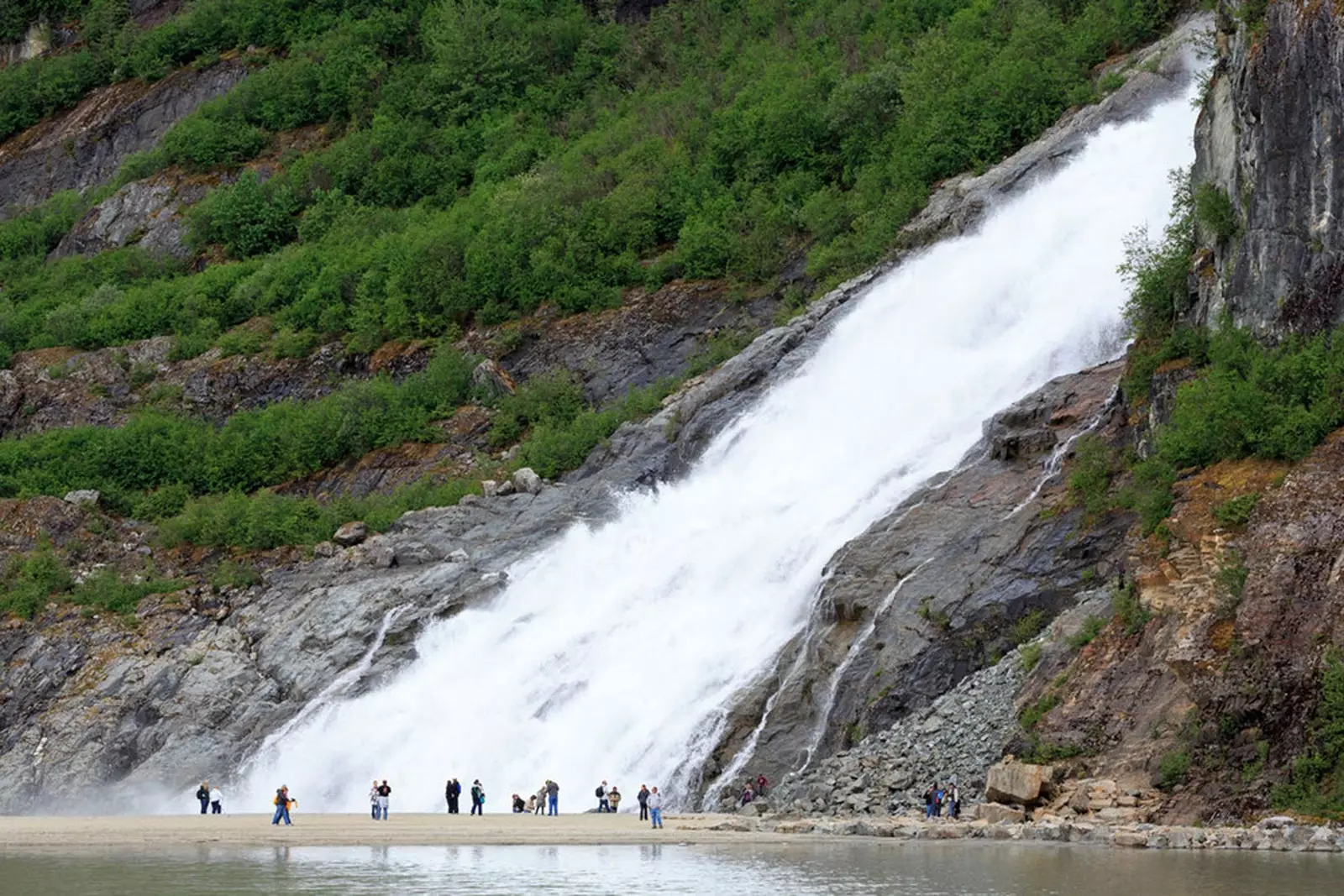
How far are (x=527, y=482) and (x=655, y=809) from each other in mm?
24487

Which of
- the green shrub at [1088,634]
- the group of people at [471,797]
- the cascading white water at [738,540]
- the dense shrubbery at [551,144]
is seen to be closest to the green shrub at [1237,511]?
the green shrub at [1088,634]

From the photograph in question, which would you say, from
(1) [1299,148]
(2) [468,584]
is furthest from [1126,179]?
(2) [468,584]

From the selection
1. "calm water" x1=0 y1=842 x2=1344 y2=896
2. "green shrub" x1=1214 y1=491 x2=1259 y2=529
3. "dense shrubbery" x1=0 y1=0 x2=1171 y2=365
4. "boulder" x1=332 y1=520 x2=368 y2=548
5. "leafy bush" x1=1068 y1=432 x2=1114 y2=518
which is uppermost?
"dense shrubbery" x1=0 y1=0 x2=1171 y2=365

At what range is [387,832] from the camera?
39.9 meters

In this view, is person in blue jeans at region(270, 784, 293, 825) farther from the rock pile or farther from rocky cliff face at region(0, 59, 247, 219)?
rocky cliff face at region(0, 59, 247, 219)

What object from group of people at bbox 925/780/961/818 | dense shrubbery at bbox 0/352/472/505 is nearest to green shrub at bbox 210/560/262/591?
dense shrubbery at bbox 0/352/472/505

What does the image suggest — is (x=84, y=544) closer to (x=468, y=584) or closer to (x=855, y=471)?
(x=468, y=584)

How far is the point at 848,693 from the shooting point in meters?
41.5

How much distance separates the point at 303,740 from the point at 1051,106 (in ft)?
123

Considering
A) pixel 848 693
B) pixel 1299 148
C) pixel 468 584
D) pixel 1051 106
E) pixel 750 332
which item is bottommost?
pixel 848 693

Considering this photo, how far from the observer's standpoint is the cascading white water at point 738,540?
47.0 m

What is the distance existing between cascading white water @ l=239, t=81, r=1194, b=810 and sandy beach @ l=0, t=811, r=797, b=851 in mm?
3479

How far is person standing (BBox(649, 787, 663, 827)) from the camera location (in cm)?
3903

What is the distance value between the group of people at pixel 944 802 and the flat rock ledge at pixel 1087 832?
50 centimetres
